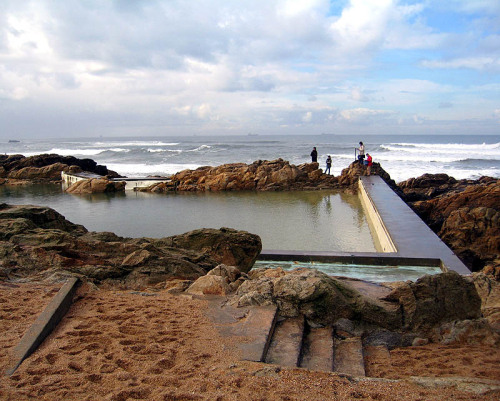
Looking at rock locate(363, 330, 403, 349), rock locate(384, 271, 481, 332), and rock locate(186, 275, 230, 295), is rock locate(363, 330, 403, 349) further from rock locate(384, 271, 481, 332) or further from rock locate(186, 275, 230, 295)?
rock locate(186, 275, 230, 295)

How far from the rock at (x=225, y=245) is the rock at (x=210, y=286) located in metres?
1.88

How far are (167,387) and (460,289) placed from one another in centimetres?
294

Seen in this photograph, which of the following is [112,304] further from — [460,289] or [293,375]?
[460,289]

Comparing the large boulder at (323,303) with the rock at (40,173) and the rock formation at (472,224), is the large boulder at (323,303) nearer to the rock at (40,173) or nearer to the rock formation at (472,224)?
the rock formation at (472,224)

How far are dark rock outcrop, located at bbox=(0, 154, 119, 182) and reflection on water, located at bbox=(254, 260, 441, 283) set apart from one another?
67.1ft

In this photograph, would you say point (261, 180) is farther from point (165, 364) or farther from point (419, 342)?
point (165, 364)

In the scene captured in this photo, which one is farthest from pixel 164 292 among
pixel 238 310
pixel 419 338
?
pixel 419 338

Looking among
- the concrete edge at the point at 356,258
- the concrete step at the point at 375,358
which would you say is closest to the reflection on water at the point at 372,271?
the concrete edge at the point at 356,258

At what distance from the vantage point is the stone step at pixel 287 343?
3.14 metres

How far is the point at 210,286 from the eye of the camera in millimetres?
4484

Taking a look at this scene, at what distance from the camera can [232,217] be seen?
42.4ft

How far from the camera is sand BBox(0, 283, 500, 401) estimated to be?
2516 millimetres

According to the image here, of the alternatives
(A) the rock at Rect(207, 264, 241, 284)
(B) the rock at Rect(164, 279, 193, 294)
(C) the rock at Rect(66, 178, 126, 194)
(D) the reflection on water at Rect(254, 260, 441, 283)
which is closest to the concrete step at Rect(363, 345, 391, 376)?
(A) the rock at Rect(207, 264, 241, 284)

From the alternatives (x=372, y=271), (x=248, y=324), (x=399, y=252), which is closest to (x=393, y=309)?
(x=248, y=324)
